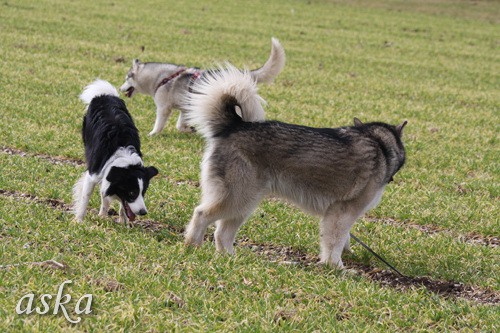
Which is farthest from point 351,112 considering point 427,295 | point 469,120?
point 427,295

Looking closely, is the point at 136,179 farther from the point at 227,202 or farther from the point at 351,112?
the point at 351,112

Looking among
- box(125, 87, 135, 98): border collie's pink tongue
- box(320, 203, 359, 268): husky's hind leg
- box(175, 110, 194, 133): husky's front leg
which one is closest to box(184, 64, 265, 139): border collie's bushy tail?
box(320, 203, 359, 268): husky's hind leg

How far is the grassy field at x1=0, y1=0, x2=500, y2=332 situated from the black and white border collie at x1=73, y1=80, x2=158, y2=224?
0.24m

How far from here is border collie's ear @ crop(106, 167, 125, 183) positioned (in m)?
6.82

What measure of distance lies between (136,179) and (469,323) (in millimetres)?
3372

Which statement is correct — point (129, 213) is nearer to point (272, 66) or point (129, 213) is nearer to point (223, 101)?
point (223, 101)

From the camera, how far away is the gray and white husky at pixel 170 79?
11633mm

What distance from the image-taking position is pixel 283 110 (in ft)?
46.5

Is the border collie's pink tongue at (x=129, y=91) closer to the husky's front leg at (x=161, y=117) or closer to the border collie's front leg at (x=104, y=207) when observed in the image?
the husky's front leg at (x=161, y=117)

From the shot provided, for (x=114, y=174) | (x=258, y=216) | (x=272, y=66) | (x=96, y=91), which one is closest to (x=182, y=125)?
(x=272, y=66)

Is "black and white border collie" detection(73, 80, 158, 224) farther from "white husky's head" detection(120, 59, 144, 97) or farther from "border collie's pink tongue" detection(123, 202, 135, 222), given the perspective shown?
"white husky's head" detection(120, 59, 144, 97)

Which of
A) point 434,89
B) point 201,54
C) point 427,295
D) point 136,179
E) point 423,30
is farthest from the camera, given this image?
point 423,30

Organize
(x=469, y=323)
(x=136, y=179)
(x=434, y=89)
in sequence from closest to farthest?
(x=469, y=323)
(x=136, y=179)
(x=434, y=89)

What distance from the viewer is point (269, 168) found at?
641cm
